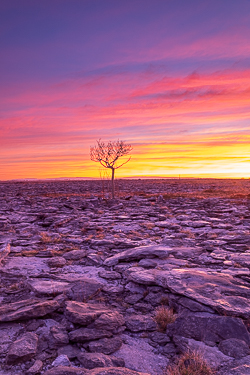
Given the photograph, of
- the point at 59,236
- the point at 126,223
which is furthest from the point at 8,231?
the point at 126,223

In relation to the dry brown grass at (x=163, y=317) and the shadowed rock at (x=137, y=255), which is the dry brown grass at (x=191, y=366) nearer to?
the dry brown grass at (x=163, y=317)

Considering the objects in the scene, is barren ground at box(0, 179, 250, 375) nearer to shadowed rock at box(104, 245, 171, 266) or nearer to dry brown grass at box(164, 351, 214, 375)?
shadowed rock at box(104, 245, 171, 266)

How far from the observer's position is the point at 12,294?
5840 mm

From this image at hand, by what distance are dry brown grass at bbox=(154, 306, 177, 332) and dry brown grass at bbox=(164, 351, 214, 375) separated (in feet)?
2.92

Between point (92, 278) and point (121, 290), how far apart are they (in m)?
1.00

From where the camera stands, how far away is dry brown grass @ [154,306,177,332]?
14.9 ft

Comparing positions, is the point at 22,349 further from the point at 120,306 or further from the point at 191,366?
the point at 191,366

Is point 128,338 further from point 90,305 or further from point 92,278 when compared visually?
point 92,278

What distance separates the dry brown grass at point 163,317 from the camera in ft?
14.9

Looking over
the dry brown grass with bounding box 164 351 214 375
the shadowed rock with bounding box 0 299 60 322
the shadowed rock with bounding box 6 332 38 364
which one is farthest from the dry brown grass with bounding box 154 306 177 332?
the shadowed rock with bounding box 6 332 38 364

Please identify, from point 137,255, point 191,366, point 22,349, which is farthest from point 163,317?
point 137,255

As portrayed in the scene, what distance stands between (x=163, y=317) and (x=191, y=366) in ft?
4.17

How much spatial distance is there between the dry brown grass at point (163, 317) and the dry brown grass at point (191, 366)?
890 millimetres

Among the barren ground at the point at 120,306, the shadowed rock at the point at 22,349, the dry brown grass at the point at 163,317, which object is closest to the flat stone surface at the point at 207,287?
the barren ground at the point at 120,306
